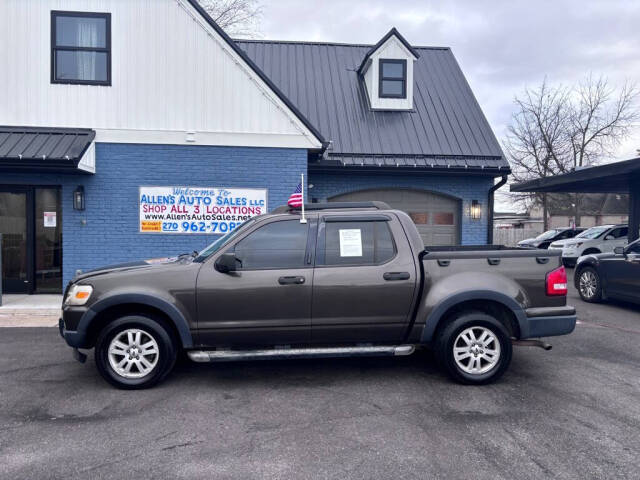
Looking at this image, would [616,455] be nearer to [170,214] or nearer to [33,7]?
[170,214]

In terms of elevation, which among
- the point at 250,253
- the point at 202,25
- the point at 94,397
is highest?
the point at 202,25

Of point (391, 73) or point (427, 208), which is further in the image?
point (391, 73)

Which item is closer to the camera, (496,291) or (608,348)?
(496,291)

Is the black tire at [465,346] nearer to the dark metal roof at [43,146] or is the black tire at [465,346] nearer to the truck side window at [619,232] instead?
the dark metal roof at [43,146]

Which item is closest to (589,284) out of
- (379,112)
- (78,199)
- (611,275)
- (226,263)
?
(611,275)

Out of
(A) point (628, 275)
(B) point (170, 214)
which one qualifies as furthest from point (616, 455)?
(B) point (170, 214)

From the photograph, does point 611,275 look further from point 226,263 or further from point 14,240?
point 14,240

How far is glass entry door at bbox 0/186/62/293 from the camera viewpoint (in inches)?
404

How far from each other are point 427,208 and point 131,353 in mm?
9272

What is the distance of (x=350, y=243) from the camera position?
5145 millimetres

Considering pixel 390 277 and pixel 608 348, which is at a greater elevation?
pixel 390 277

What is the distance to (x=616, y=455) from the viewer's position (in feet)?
11.7

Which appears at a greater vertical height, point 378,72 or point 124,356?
point 378,72

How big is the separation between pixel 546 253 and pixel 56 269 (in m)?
9.67
